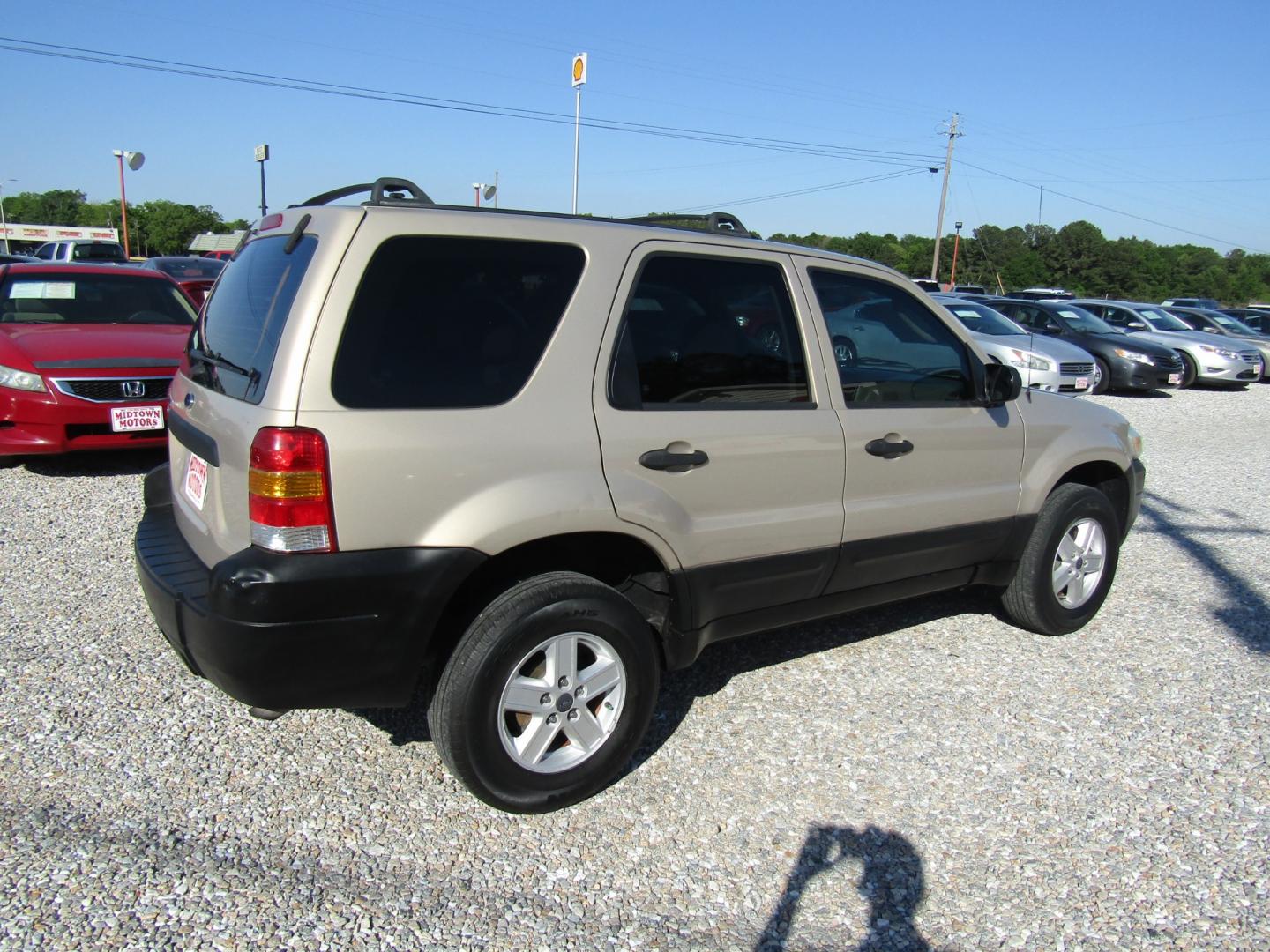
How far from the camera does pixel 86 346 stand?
22.2ft

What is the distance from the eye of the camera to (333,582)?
2574 millimetres

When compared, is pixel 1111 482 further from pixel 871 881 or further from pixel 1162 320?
pixel 1162 320

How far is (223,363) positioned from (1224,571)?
18.7 feet

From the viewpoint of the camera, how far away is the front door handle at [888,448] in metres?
3.63

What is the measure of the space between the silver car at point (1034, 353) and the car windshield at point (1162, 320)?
16.9ft

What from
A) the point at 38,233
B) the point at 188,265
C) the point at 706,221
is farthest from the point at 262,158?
the point at 38,233

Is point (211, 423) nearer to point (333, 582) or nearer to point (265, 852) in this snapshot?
point (333, 582)

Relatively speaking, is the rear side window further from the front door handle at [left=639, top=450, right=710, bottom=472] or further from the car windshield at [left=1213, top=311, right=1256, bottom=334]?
the car windshield at [left=1213, top=311, right=1256, bottom=334]

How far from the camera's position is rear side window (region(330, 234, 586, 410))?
263cm

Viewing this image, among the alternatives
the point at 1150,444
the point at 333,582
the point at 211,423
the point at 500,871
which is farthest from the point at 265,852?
the point at 1150,444

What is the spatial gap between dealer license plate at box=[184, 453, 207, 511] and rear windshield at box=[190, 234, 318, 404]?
248mm

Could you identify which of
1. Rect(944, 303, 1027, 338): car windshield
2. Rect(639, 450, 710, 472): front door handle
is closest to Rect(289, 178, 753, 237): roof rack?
Rect(639, 450, 710, 472): front door handle

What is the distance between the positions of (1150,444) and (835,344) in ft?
29.3

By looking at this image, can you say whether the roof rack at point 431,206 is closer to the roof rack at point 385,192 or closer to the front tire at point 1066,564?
the roof rack at point 385,192
